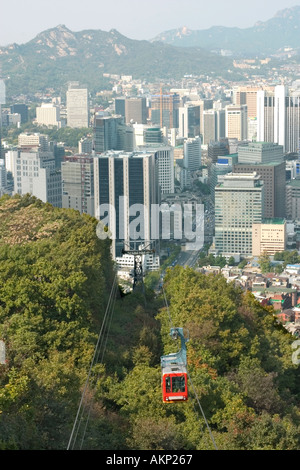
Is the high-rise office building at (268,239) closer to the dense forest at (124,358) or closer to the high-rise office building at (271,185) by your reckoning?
the high-rise office building at (271,185)

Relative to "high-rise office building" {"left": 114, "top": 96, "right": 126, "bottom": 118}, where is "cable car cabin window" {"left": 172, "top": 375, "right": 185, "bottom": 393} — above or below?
below

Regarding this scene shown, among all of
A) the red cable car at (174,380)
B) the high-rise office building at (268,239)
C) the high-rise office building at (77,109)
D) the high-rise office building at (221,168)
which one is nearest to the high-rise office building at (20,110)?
the high-rise office building at (77,109)

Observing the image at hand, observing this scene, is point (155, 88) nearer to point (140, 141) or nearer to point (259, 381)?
point (140, 141)

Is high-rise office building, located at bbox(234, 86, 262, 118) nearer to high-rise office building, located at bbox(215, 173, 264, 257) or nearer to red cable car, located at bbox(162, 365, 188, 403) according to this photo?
high-rise office building, located at bbox(215, 173, 264, 257)

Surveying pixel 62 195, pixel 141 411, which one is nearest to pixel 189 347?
pixel 141 411

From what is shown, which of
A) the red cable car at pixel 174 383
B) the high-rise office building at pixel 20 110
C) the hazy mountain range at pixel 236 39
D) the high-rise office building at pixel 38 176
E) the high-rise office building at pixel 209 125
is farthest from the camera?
the hazy mountain range at pixel 236 39

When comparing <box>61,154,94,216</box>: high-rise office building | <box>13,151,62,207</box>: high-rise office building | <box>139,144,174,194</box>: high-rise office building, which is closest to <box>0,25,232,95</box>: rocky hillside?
<box>139,144,174,194</box>: high-rise office building

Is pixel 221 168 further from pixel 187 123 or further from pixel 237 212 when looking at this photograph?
pixel 187 123
